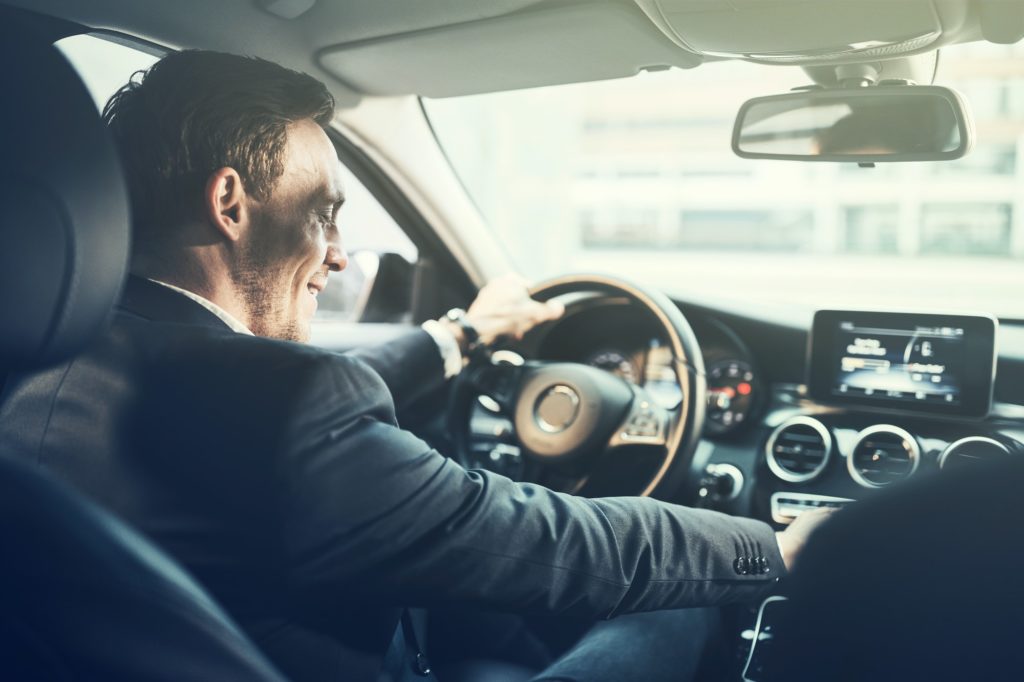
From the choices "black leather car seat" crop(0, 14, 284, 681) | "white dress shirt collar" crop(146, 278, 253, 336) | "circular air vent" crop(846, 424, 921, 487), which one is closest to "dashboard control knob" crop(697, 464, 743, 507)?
"circular air vent" crop(846, 424, 921, 487)

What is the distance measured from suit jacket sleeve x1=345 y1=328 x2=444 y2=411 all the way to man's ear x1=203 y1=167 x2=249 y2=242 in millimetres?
984

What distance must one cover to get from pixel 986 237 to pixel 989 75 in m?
2.60

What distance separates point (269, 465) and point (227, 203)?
0.63 metres

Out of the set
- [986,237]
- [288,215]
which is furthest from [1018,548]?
[986,237]

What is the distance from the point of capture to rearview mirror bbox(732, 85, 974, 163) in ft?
8.00

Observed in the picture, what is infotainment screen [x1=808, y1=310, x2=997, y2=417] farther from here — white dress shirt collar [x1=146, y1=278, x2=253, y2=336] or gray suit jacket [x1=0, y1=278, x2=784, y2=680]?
white dress shirt collar [x1=146, y1=278, x2=253, y2=336]

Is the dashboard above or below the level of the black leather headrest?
below

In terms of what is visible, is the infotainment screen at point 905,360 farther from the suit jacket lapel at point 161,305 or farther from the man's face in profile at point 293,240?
the suit jacket lapel at point 161,305

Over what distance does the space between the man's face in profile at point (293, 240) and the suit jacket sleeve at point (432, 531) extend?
448mm

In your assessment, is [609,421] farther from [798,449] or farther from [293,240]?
[293,240]

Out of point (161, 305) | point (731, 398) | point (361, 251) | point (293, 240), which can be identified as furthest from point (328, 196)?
point (361, 251)

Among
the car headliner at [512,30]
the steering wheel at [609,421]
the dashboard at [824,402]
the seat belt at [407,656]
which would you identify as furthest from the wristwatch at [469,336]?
the seat belt at [407,656]

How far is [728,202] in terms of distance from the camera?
2227 centimetres

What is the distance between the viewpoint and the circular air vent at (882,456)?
277cm
